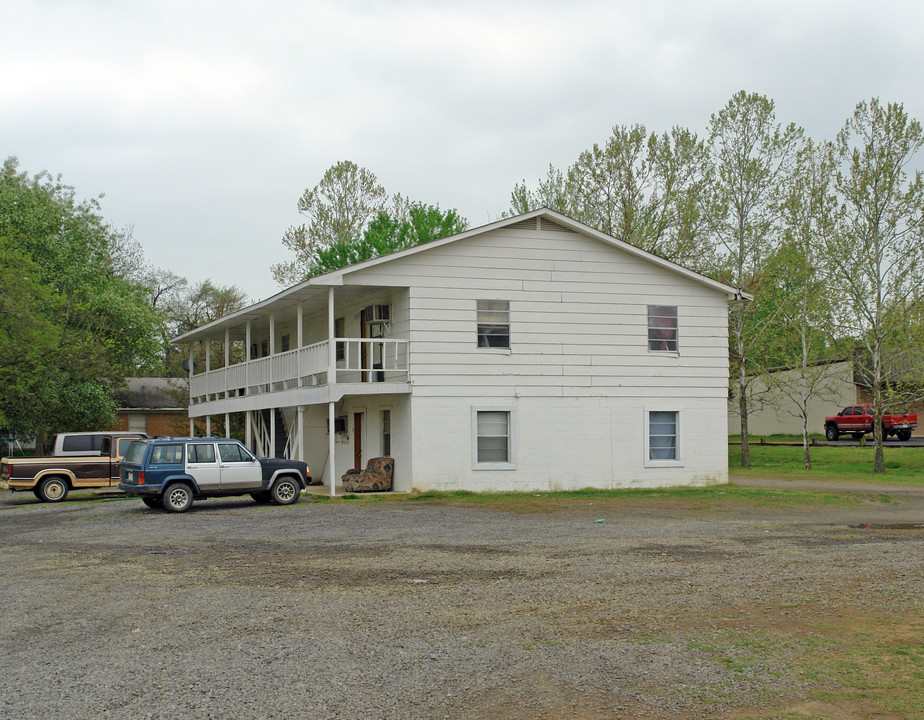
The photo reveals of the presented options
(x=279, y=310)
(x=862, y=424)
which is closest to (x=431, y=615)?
(x=279, y=310)

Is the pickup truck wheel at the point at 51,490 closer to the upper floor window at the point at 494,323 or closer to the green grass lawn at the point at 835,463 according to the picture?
the upper floor window at the point at 494,323

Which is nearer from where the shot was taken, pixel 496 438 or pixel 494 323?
pixel 496 438

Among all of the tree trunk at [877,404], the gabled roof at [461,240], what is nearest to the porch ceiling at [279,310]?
the gabled roof at [461,240]

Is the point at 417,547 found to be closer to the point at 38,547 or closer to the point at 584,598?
the point at 584,598

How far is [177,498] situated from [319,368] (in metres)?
5.25

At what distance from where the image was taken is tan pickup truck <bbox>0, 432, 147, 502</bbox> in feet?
80.1

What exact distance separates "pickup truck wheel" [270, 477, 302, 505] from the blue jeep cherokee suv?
2 cm

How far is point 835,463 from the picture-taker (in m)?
35.9

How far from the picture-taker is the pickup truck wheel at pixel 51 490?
80.7 feet

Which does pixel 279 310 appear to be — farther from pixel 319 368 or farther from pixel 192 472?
pixel 192 472

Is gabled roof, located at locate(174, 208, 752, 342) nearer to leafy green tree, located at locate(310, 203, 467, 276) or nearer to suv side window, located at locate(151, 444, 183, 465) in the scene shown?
suv side window, located at locate(151, 444, 183, 465)

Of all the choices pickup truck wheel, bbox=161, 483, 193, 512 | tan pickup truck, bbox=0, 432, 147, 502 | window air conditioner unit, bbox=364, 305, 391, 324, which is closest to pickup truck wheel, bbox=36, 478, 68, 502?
tan pickup truck, bbox=0, 432, 147, 502

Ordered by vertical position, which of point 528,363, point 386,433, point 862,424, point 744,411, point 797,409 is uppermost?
point 528,363

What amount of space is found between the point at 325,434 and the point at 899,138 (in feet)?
64.4
